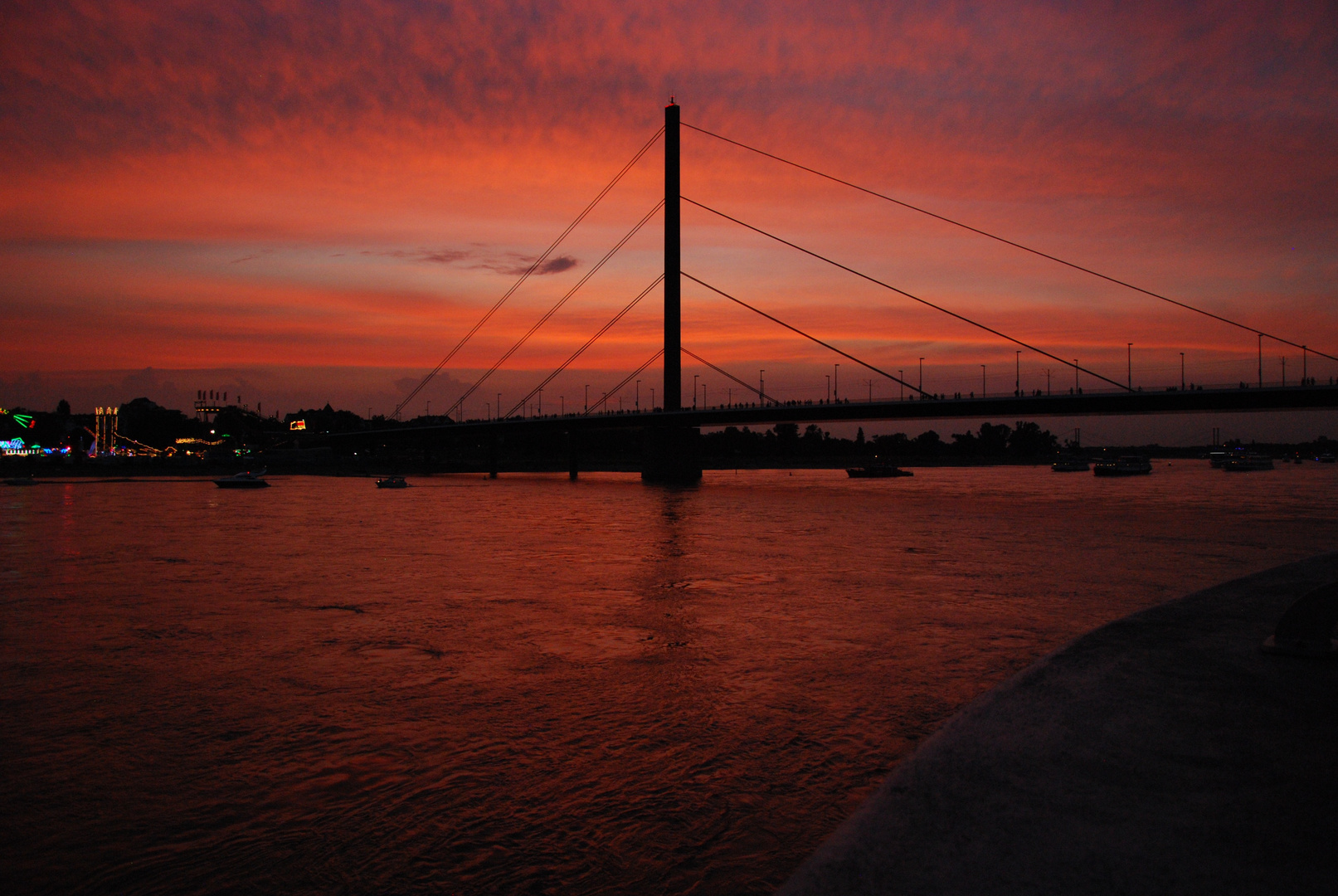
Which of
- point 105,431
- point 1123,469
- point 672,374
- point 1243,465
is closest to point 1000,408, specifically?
point 672,374

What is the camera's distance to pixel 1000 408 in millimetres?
56844

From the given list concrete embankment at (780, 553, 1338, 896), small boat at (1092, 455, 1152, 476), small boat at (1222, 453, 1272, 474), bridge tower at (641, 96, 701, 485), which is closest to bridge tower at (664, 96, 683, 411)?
bridge tower at (641, 96, 701, 485)

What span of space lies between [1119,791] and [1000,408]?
2241 inches

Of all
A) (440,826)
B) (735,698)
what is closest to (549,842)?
(440,826)

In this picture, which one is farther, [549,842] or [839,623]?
[839,623]

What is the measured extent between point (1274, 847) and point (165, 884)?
5552 millimetres

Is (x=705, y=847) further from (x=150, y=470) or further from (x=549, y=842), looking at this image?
(x=150, y=470)

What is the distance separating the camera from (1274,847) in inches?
119

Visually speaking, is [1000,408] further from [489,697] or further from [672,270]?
[489,697]

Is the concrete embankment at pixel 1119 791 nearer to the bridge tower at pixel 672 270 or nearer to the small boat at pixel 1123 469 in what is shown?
the bridge tower at pixel 672 270

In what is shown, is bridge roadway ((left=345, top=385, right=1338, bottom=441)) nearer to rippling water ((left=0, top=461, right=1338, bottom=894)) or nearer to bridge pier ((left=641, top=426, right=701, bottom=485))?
bridge pier ((left=641, top=426, right=701, bottom=485))

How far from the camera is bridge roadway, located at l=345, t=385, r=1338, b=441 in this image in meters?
50.5

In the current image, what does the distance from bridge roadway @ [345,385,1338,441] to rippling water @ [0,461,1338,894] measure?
104ft

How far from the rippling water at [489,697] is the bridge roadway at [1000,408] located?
31.7 m
